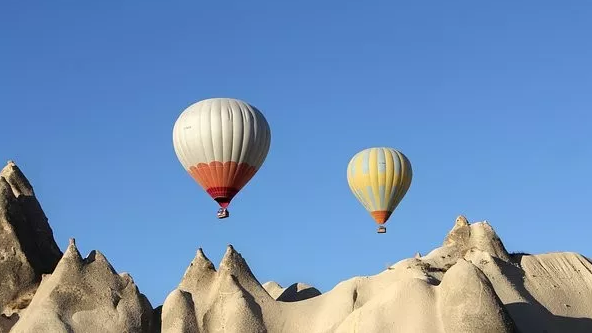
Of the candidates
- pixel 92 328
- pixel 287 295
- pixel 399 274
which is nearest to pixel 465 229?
pixel 399 274

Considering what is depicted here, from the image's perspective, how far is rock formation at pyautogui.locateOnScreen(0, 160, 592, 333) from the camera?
87.6 feet

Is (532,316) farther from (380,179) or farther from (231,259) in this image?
(380,179)

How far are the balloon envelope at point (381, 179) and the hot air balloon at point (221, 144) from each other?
5.14 m

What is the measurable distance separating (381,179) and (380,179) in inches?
1.3

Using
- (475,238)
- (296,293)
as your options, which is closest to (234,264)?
(296,293)

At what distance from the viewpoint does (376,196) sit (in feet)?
124

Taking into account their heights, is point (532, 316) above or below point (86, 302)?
below

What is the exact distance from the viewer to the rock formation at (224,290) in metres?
26.7

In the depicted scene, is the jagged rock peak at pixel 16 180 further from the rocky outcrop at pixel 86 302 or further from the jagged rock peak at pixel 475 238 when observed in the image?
the jagged rock peak at pixel 475 238

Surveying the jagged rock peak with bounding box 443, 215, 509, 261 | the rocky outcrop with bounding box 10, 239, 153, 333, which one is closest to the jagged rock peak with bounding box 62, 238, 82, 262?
the rocky outcrop with bounding box 10, 239, 153, 333

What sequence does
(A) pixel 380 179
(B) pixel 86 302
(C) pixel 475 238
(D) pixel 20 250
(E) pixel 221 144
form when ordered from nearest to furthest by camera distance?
(B) pixel 86 302 < (D) pixel 20 250 < (C) pixel 475 238 < (E) pixel 221 144 < (A) pixel 380 179

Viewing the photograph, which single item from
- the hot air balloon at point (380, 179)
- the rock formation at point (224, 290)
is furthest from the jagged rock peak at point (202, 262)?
the hot air balloon at point (380, 179)

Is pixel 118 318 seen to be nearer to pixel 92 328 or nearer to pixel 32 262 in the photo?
pixel 92 328

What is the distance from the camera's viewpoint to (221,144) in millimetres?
32562
